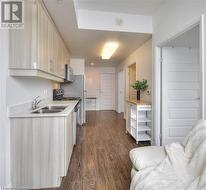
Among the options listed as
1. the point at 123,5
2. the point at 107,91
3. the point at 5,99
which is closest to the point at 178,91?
the point at 123,5

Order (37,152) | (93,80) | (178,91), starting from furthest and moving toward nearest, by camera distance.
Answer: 1. (93,80)
2. (178,91)
3. (37,152)

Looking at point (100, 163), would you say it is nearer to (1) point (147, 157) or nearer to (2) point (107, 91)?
(1) point (147, 157)

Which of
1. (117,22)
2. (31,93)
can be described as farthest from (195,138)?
(117,22)

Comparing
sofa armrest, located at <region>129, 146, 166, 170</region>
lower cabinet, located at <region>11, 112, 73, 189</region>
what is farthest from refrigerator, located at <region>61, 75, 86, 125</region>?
sofa armrest, located at <region>129, 146, 166, 170</region>

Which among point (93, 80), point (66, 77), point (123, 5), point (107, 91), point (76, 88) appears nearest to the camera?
point (123, 5)

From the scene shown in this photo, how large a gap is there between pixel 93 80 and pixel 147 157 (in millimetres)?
6817

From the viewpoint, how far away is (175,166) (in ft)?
4.45

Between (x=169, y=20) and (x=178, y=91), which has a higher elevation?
(x=169, y=20)

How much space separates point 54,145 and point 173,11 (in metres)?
2.68

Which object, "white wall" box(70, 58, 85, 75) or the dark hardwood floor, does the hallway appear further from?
"white wall" box(70, 58, 85, 75)

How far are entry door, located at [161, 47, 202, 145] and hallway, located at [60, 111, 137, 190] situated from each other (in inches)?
36.5

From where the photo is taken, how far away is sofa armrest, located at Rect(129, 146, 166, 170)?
145cm

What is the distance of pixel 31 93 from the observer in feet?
8.27

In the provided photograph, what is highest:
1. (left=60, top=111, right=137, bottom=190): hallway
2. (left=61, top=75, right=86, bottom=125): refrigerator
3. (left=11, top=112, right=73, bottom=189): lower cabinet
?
(left=61, top=75, right=86, bottom=125): refrigerator
